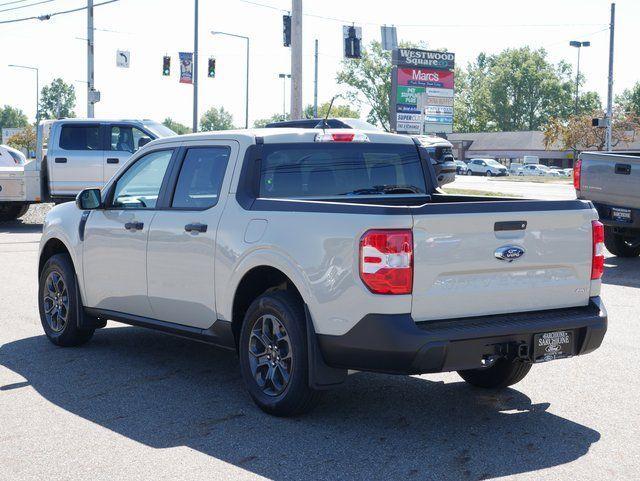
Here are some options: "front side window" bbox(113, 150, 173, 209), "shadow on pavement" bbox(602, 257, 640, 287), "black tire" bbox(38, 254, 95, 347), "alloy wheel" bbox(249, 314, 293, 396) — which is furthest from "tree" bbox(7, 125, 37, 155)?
"alloy wheel" bbox(249, 314, 293, 396)

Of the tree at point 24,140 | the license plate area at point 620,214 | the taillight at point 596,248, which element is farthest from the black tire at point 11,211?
the tree at point 24,140

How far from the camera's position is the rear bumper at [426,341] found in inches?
203

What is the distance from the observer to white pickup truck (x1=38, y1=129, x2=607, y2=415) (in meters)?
5.22

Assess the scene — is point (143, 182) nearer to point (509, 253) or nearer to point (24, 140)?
point (509, 253)

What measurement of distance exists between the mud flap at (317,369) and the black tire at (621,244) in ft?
34.3

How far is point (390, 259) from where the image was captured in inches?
203

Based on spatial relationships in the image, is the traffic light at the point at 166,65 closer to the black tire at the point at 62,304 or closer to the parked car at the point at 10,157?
the parked car at the point at 10,157

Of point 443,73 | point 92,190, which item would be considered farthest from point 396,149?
point 443,73

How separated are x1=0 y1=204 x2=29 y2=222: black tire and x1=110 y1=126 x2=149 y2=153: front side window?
9.35ft

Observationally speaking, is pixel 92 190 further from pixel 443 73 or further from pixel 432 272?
pixel 443 73

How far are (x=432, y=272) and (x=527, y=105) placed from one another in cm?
14357

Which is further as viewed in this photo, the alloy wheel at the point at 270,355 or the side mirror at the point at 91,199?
the side mirror at the point at 91,199

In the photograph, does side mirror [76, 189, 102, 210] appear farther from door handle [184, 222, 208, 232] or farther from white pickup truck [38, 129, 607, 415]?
door handle [184, 222, 208, 232]

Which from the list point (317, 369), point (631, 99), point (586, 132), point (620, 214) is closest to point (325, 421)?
point (317, 369)
